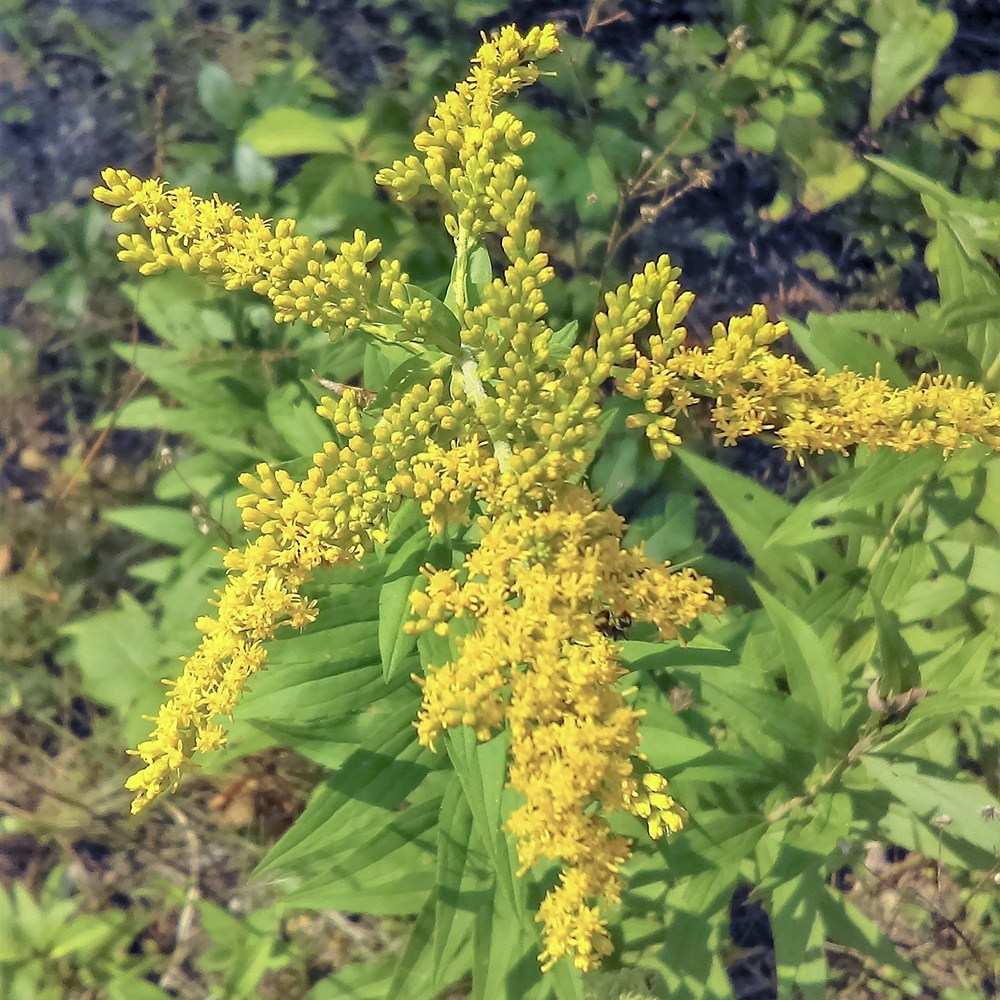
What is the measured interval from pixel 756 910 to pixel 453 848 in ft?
6.24

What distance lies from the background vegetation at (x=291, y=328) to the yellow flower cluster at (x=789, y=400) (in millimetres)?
964

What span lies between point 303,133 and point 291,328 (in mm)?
782

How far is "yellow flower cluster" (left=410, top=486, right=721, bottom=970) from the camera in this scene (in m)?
1.48

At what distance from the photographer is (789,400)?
160 cm

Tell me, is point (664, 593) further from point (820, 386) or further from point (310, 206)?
point (310, 206)

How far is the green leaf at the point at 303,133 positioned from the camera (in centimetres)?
312

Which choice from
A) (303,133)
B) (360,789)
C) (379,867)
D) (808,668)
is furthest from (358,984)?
(303,133)

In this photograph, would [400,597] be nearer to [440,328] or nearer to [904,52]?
[440,328]

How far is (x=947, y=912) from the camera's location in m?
3.14

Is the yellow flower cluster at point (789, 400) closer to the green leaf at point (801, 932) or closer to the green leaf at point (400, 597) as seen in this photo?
the green leaf at point (400, 597)

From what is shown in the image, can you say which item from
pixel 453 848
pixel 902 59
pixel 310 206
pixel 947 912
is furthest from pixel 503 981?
pixel 902 59

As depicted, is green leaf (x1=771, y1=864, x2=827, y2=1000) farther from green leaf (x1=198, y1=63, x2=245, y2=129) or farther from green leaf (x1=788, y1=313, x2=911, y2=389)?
green leaf (x1=198, y1=63, x2=245, y2=129)

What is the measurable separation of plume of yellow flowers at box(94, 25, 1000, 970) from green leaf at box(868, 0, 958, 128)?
245 cm

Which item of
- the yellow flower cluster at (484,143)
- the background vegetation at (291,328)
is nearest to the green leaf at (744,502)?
the background vegetation at (291,328)
